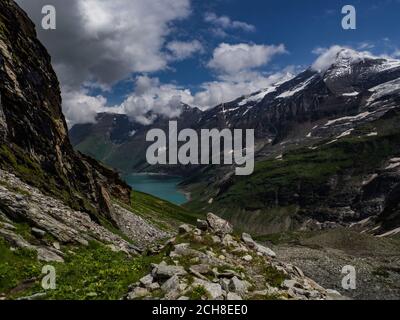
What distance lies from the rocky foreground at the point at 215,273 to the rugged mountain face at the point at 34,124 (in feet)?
65.5

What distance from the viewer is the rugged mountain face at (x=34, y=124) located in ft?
156

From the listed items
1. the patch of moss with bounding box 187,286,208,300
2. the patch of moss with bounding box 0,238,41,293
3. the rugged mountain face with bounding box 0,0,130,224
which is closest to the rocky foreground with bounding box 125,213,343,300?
the patch of moss with bounding box 187,286,208,300

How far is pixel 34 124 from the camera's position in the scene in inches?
2037

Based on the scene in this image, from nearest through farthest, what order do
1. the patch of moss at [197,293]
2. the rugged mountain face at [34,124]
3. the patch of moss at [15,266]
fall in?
the patch of moss at [197,293] → the patch of moss at [15,266] → the rugged mountain face at [34,124]

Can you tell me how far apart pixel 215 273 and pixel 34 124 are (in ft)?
115

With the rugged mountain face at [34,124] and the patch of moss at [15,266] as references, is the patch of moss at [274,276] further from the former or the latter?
the rugged mountain face at [34,124]

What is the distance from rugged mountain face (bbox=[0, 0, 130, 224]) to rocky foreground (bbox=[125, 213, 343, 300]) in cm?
1996

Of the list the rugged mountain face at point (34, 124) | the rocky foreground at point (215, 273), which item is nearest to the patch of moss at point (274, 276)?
the rocky foreground at point (215, 273)

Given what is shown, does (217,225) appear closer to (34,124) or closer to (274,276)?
(274,276)

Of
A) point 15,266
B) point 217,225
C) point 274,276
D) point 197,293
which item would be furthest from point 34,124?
point 197,293

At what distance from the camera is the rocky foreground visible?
21.5 m

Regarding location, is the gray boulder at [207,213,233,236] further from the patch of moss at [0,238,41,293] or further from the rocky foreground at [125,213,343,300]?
the patch of moss at [0,238,41,293]

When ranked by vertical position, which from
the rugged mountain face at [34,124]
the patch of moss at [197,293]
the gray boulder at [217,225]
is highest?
the rugged mountain face at [34,124]
